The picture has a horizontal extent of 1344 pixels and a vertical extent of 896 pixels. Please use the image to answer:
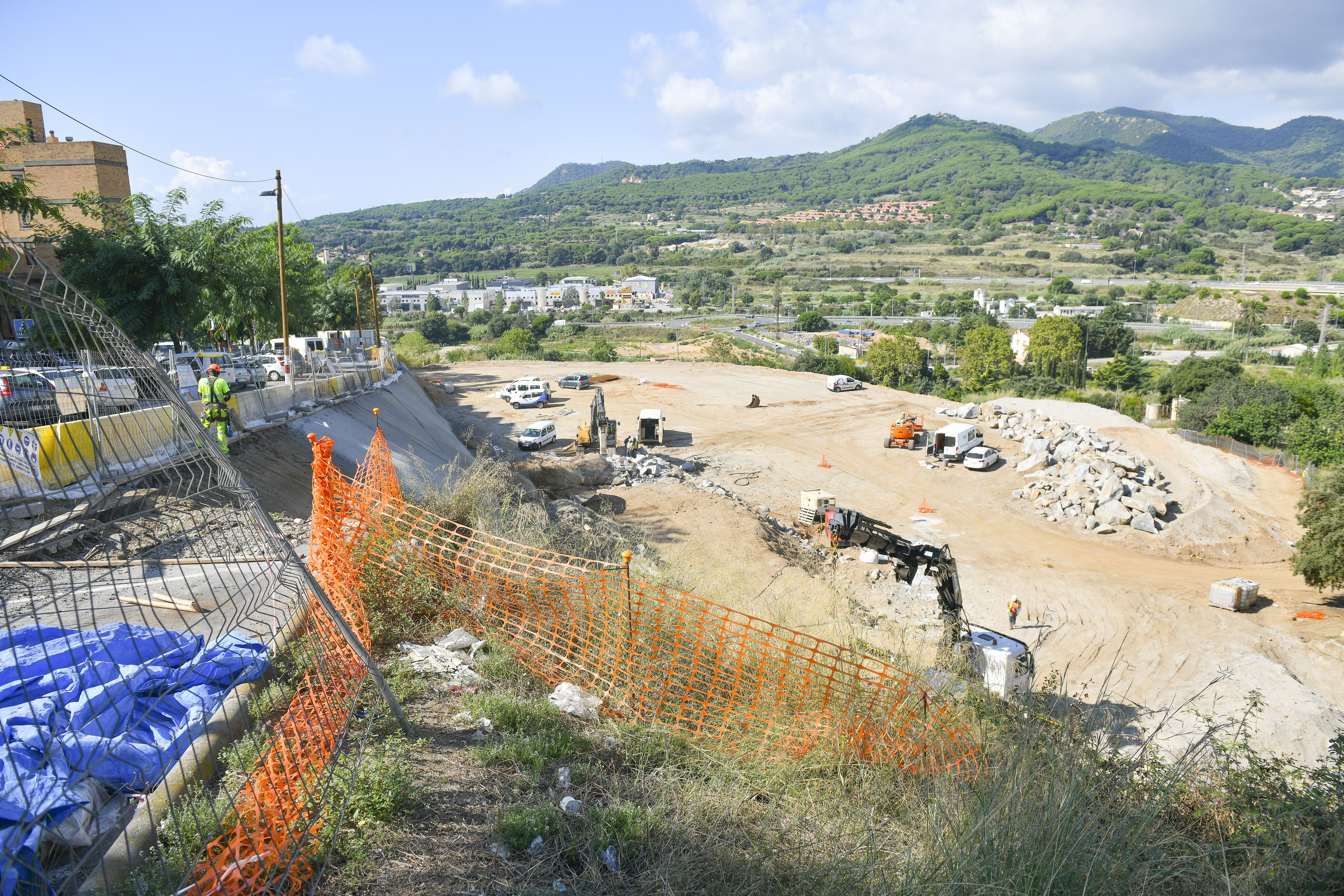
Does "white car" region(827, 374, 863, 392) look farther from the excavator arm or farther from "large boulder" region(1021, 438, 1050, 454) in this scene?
the excavator arm

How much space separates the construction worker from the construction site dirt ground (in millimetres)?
8542

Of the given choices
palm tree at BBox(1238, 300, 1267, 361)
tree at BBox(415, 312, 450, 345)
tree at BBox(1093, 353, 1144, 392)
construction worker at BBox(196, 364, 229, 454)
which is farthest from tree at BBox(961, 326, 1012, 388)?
tree at BBox(415, 312, 450, 345)

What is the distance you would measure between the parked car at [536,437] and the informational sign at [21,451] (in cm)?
2604

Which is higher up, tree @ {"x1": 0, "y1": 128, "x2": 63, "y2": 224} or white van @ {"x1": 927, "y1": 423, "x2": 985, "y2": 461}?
tree @ {"x1": 0, "y1": 128, "x2": 63, "y2": 224}

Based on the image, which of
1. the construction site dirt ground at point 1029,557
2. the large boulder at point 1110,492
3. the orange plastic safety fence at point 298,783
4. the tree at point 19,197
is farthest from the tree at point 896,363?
the orange plastic safety fence at point 298,783

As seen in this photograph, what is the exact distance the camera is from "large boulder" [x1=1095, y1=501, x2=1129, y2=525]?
2469 centimetres

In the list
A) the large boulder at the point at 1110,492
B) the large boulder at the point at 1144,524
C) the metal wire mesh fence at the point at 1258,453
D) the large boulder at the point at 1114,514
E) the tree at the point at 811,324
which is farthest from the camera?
the tree at the point at 811,324

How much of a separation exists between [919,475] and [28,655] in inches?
1171

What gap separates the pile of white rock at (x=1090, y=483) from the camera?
2489 centimetres

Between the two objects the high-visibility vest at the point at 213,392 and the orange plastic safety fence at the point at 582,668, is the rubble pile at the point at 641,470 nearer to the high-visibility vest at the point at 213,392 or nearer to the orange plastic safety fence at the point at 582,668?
the high-visibility vest at the point at 213,392

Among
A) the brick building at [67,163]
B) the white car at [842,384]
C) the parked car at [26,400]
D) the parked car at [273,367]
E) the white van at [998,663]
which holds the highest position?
the brick building at [67,163]

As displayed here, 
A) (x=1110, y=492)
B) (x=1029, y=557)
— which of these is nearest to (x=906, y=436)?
(x=1110, y=492)

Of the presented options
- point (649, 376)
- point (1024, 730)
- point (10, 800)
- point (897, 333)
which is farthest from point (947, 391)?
point (10, 800)

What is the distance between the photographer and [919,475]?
30.5 metres
